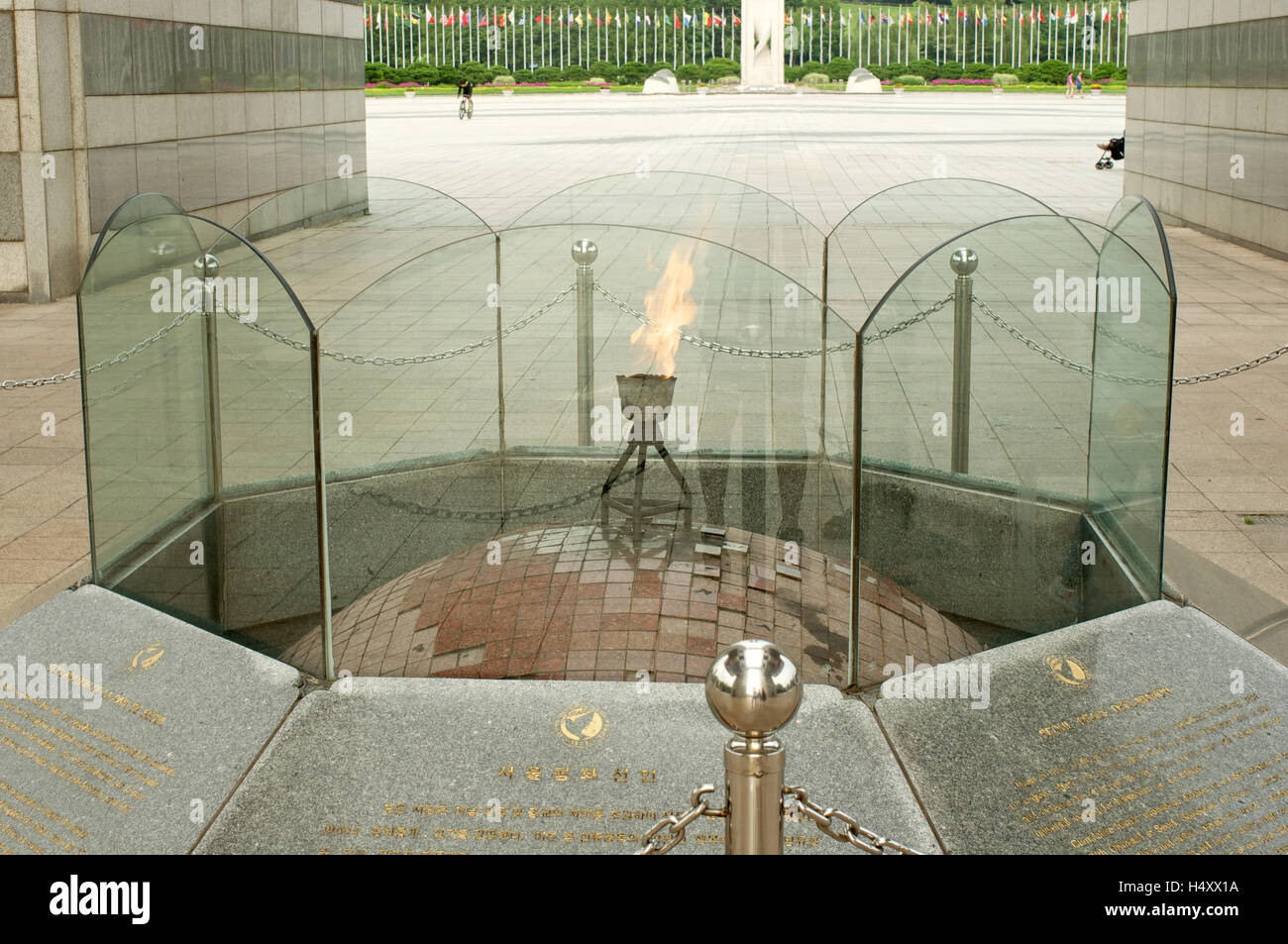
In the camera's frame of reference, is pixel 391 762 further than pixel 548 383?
No

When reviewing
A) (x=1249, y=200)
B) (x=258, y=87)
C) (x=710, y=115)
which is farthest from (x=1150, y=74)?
(x=710, y=115)

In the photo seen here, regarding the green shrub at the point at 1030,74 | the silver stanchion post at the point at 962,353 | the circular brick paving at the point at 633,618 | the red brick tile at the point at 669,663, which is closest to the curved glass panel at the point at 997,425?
the silver stanchion post at the point at 962,353

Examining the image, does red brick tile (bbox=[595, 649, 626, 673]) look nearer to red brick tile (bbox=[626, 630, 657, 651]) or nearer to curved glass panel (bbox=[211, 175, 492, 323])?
red brick tile (bbox=[626, 630, 657, 651])

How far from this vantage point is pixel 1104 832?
2.91 meters

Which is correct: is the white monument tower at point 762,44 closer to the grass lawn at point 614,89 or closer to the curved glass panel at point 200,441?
the grass lawn at point 614,89

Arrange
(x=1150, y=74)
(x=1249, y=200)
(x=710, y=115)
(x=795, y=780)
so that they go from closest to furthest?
(x=795, y=780)
(x=1249, y=200)
(x=1150, y=74)
(x=710, y=115)

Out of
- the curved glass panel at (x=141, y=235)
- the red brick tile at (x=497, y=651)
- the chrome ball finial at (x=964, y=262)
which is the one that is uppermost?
the curved glass panel at (x=141, y=235)

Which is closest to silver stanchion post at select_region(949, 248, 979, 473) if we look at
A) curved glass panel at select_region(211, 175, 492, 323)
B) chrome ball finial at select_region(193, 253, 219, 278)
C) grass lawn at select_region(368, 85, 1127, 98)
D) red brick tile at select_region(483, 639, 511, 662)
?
red brick tile at select_region(483, 639, 511, 662)

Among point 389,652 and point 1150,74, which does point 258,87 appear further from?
point 389,652

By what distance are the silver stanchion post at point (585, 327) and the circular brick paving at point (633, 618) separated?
55 cm

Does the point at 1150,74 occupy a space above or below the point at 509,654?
above

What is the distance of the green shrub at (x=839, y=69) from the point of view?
2904 inches

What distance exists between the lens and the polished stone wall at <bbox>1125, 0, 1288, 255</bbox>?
13602 millimetres
